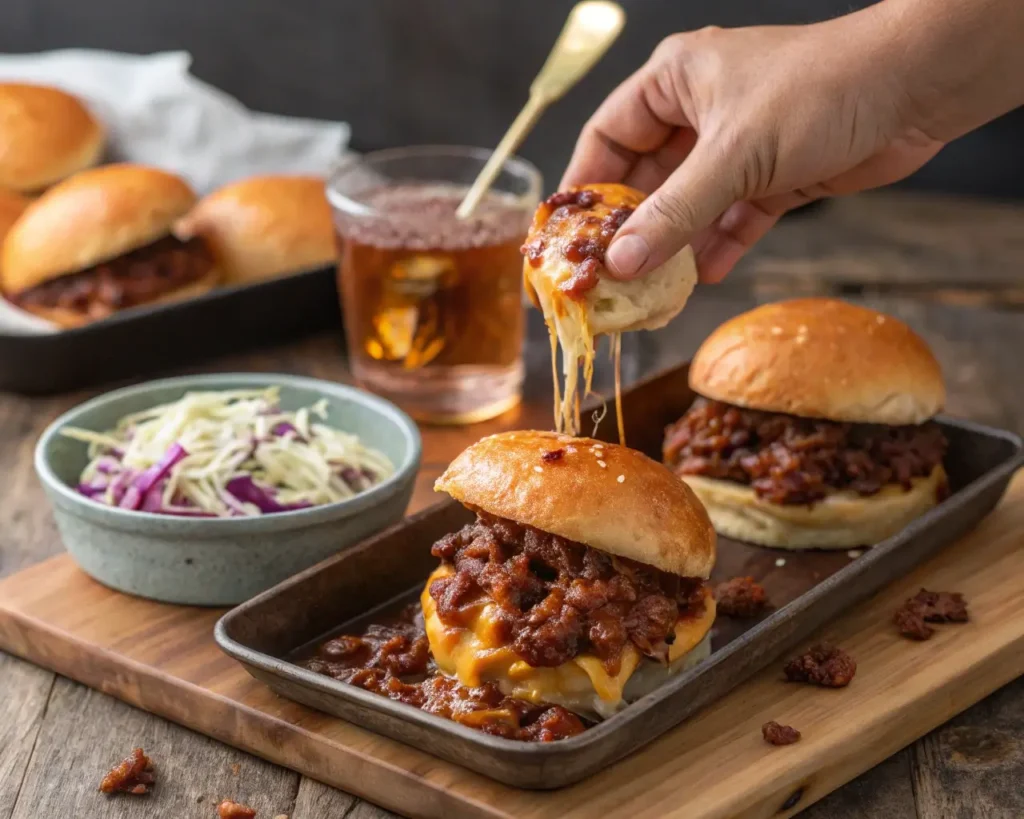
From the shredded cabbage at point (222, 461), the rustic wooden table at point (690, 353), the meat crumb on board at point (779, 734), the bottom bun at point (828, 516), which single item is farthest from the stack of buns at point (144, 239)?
the meat crumb on board at point (779, 734)

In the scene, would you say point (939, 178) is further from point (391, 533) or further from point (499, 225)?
point (391, 533)

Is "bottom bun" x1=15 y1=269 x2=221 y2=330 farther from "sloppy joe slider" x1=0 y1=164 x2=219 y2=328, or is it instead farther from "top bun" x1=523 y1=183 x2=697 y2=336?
"top bun" x1=523 y1=183 x2=697 y2=336

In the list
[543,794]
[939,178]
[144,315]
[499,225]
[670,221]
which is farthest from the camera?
[939,178]

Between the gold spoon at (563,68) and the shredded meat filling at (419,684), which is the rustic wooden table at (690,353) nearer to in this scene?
the shredded meat filling at (419,684)

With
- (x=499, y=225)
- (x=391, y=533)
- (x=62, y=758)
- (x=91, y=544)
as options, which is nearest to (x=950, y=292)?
(x=499, y=225)

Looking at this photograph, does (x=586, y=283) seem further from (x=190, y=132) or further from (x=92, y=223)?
(x=190, y=132)

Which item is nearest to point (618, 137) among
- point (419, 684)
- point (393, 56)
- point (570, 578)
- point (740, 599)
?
point (740, 599)
